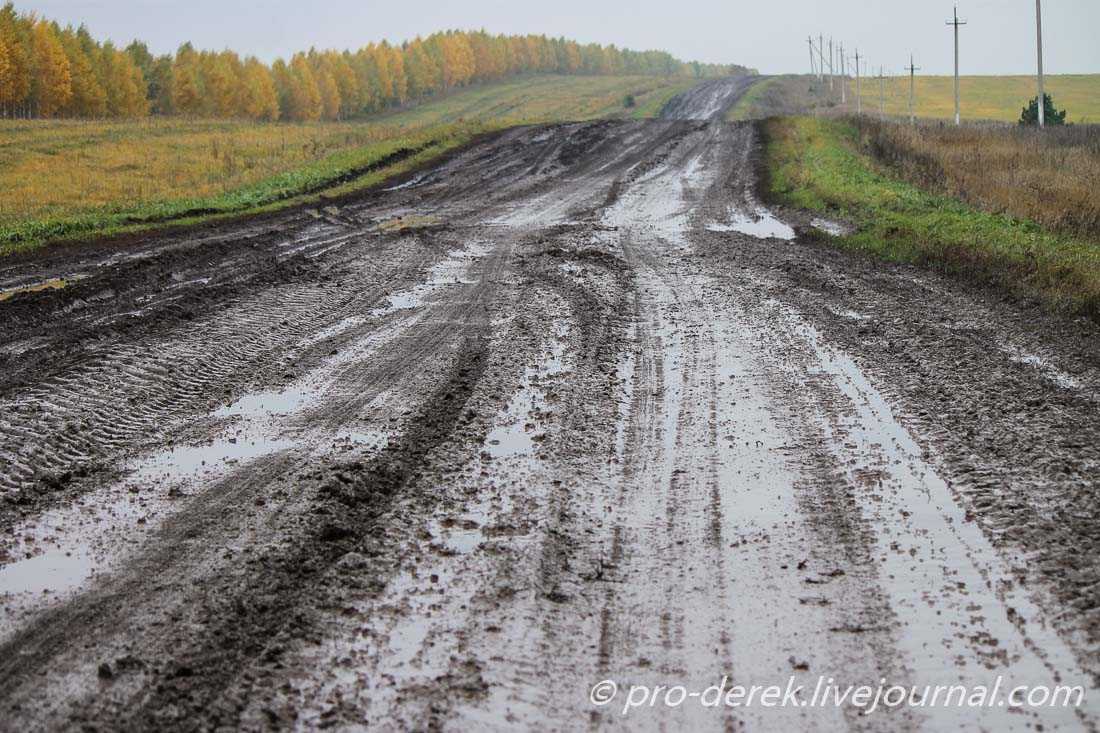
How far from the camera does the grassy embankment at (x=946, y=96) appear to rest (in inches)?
2869

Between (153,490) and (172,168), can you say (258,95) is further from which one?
(153,490)

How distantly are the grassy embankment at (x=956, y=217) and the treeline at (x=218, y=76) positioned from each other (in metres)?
58.8

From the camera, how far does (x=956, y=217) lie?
14.8 m

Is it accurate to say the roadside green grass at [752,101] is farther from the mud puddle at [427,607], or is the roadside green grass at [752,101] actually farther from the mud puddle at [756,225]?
the mud puddle at [427,607]

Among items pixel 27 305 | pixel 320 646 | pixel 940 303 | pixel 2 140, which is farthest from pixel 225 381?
pixel 2 140

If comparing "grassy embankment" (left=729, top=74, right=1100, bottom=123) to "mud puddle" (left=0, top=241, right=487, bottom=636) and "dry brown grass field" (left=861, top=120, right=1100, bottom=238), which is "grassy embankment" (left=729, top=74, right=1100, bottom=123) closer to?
Result: "dry brown grass field" (left=861, top=120, right=1100, bottom=238)

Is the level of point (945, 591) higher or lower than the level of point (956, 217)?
lower

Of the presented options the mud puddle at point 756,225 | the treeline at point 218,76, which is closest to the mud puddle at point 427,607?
the mud puddle at point 756,225

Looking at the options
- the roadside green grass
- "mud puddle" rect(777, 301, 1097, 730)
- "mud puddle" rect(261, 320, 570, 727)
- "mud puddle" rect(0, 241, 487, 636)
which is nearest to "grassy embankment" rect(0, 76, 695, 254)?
"mud puddle" rect(0, 241, 487, 636)

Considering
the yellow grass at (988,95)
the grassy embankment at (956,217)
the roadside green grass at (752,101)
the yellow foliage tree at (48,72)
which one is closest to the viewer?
the grassy embankment at (956,217)

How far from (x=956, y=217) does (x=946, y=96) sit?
8994 cm

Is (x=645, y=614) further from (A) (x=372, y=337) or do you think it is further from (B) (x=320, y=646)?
(A) (x=372, y=337)

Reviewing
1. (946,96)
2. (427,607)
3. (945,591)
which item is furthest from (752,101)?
(427,607)

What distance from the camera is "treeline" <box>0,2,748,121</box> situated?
216 feet
